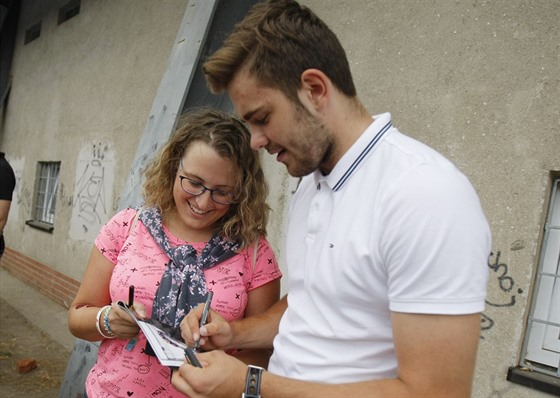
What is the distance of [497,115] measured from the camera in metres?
2.68

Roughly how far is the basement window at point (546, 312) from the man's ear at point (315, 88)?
176 cm

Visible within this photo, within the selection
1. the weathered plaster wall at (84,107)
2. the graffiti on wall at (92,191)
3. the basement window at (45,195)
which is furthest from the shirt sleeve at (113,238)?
the basement window at (45,195)

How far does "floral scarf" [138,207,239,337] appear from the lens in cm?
181

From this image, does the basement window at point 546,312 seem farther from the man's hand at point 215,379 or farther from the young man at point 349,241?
the man's hand at point 215,379

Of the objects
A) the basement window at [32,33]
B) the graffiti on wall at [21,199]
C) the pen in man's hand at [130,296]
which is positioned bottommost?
the graffiti on wall at [21,199]

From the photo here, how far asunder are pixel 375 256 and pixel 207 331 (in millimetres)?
711

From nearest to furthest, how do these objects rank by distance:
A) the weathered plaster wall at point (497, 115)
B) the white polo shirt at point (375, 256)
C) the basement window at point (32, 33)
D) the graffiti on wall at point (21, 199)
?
1. the white polo shirt at point (375, 256)
2. the weathered plaster wall at point (497, 115)
3. the graffiti on wall at point (21, 199)
4. the basement window at point (32, 33)

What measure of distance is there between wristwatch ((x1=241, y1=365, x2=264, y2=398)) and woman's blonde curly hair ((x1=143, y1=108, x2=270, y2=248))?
72 cm

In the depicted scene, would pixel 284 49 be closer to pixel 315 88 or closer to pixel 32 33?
pixel 315 88

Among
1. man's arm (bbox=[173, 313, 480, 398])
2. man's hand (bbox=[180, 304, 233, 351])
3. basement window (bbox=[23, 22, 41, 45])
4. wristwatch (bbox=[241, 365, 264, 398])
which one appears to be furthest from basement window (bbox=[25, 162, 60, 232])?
man's arm (bbox=[173, 313, 480, 398])

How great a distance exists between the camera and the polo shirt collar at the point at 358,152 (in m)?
1.29

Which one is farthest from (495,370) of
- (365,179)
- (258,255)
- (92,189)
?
(92,189)

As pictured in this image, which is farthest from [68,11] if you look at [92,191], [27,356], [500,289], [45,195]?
[500,289]

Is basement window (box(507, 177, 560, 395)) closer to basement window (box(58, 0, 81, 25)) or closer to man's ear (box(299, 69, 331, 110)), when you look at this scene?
man's ear (box(299, 69, 331, 110))
